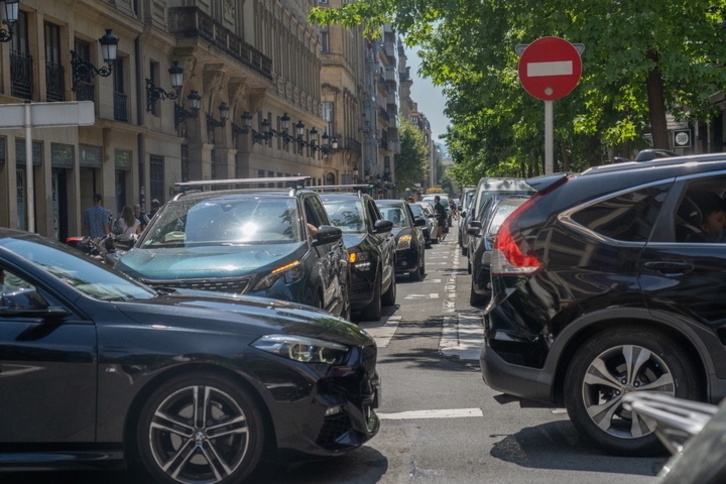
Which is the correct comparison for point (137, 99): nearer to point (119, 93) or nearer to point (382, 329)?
point (119, 93)

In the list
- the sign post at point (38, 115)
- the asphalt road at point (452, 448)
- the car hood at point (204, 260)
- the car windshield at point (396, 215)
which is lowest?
the asphalt road at point (452, 448)

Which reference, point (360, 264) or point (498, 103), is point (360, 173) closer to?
point (498, 103)

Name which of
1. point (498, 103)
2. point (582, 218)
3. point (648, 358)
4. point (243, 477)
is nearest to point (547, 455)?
A: point (648, 358)

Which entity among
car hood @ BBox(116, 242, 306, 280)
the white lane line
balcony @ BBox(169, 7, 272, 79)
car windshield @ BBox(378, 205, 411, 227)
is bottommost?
the white lane line

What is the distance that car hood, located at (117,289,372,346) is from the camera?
578 centimetres

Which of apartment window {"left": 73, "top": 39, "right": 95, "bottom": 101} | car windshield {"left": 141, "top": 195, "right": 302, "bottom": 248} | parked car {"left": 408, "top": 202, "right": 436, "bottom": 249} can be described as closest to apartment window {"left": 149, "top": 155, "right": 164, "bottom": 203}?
apartment window {"left": 73, "top": 39, "right": 95, "bottom": 101}

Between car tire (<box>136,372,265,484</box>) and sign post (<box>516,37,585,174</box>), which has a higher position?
sign post (<box>516,37,585,174</box>)

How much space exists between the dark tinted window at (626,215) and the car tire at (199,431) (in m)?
2.33

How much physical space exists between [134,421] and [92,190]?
23394mm

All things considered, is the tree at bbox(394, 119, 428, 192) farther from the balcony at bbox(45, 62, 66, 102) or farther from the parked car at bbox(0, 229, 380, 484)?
the parked car at bbox(0, 229, 380, 484)

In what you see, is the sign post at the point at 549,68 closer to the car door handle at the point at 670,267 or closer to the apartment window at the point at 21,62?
the car door handle at the point at 670,267

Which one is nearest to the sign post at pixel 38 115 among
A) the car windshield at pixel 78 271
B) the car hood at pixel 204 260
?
the car hood at pixel 204 260

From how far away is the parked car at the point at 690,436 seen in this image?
65.4 inches

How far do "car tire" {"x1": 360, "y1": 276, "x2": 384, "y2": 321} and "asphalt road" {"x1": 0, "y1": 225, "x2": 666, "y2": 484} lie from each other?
161 inches
